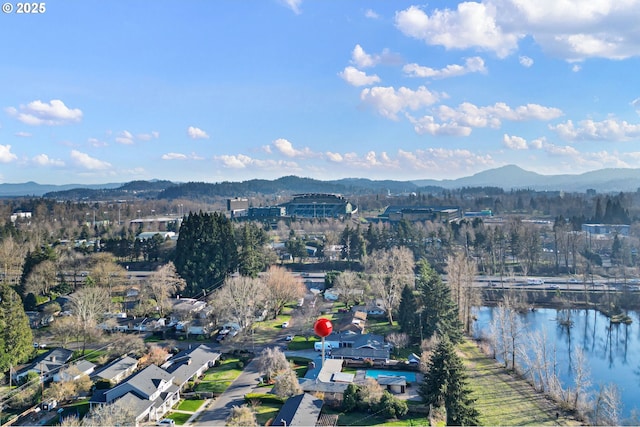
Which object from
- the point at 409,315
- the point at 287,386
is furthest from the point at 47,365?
the point at 409,315

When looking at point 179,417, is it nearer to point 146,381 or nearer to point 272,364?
point 146,381

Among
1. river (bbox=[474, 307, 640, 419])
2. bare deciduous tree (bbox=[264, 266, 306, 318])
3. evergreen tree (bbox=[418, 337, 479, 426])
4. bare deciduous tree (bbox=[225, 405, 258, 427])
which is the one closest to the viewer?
bare deciduous tree (bbox=[225, 405, 258, 427])

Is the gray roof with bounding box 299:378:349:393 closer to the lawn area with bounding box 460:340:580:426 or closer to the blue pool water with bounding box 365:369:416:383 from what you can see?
the blue pool water with bounding box 365:369:416:383

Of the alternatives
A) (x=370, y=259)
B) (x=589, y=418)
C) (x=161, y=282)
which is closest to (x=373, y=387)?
(x=589, y=418)

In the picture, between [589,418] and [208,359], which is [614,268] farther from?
[208,359]

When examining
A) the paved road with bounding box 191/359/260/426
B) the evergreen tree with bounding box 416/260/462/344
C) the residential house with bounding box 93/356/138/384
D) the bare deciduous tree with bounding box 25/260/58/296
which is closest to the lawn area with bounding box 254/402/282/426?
the paved road with bounding box 191/359/260/426
